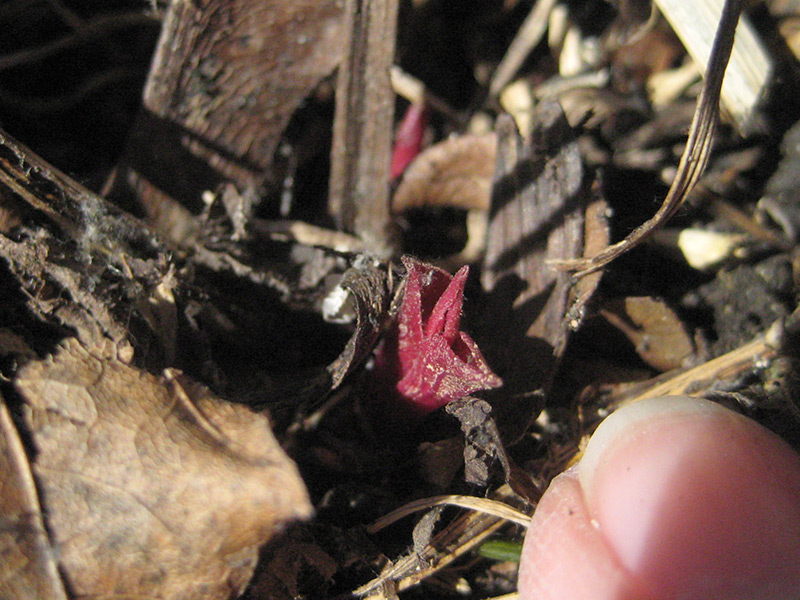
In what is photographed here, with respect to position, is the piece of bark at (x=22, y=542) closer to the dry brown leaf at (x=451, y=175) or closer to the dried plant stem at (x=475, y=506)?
the dried plant stem at (x=475, y=506)

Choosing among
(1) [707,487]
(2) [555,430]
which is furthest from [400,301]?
(1) [707,487]

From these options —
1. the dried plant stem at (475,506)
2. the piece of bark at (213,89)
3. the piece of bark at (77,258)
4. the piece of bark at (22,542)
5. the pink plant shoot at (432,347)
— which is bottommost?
the dried plant stem at (475,506)

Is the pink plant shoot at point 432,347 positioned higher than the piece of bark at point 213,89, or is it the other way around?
the piece of bark at point 213,89

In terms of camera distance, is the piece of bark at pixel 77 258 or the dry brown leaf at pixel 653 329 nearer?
the piece of bark at pixel 77 258

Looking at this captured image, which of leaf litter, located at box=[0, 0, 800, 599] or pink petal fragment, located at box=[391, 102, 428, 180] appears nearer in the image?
leaf litter, located at box=[0, 0, 800, 599]

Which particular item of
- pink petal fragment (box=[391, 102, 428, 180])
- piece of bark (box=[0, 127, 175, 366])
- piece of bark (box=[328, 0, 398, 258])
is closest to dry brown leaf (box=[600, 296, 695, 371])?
piece of bark (box=[328, 0, 398, 258])

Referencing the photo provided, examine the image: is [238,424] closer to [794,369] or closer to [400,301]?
[400,301]

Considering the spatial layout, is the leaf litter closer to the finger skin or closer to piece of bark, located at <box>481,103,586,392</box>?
piece of bark, located at <box>481,103,586,392</box>

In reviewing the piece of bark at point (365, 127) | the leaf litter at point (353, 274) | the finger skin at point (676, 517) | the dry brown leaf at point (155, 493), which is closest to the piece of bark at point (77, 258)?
the leaf litter at point (353, 274)
